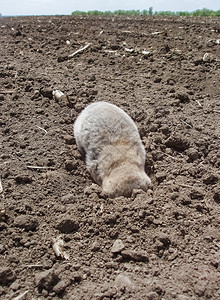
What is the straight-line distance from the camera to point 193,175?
3.90 m

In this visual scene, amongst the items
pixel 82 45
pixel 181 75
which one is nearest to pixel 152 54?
pixel 181 75

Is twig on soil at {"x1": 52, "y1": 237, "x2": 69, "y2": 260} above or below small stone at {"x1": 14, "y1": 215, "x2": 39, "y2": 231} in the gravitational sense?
below

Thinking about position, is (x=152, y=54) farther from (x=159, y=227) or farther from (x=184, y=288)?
(x=184, y=288)

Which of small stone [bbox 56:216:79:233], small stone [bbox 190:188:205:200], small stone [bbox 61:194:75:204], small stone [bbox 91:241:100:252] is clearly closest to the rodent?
small stone [bbox 61:194:75:204]

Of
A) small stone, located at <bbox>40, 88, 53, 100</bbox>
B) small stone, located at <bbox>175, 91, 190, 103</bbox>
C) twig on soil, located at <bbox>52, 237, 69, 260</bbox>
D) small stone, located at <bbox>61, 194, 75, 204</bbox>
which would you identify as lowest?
twig on soil, located at <bbox>52, 237, 69, 260</bbox>

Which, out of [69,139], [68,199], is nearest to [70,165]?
[69,139]

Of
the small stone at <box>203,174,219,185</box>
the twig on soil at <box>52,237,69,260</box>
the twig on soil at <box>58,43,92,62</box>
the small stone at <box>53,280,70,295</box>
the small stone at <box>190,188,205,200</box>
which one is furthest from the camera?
the twig on soil at <box>58,43,92,62</box>

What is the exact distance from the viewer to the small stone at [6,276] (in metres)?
2.57

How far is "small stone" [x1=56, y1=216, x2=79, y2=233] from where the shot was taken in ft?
10.1

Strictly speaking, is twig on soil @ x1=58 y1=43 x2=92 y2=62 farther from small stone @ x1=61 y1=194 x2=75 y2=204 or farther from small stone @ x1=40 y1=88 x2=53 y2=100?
small stone @ x1=61 y1=194 x2=75 y2=204

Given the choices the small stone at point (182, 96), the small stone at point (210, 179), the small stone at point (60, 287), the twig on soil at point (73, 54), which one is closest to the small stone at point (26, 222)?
the small stone at point (60, 287)

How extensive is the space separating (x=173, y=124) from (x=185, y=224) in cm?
174

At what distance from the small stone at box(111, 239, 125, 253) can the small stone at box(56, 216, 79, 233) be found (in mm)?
415

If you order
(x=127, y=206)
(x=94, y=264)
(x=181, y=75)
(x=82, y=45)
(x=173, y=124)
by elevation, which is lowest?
(x=94, y=264)
